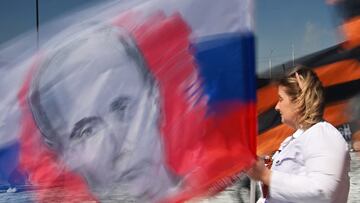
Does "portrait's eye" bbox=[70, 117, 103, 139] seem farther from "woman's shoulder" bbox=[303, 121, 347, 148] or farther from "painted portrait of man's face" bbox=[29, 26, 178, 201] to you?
"woman's shoulder" bbox=[303, 121, 347, 148]

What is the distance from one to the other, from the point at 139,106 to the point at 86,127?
171mm

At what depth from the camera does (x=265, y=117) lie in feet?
10.1

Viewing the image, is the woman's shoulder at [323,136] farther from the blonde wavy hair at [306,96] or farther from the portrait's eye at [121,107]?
the portrait's eye at [121,107]

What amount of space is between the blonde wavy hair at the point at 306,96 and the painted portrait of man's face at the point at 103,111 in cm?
40

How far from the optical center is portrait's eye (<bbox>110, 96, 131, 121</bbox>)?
75.7 inches

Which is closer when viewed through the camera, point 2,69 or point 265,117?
point 2,69

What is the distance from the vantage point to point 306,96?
1.82 m

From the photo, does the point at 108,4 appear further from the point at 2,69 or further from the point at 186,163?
the point at 186,163

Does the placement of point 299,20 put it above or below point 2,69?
below

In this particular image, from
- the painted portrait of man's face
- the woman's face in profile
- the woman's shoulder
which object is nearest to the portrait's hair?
the painted portrait of man's face

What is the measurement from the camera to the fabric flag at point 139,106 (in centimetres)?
183

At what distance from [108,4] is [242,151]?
65cm

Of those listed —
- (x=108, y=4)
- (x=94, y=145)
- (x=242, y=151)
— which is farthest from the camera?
(x=108, y=4)

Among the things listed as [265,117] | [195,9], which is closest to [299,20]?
[265,117]
